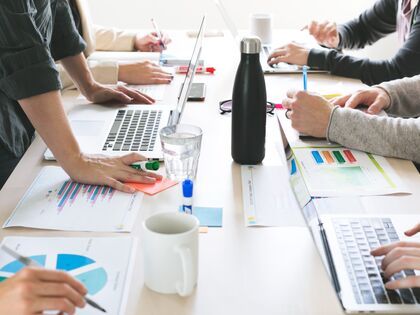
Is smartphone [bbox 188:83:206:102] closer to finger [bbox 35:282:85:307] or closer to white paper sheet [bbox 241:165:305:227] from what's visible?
white paper sheet [bbox 241:165:305:227]

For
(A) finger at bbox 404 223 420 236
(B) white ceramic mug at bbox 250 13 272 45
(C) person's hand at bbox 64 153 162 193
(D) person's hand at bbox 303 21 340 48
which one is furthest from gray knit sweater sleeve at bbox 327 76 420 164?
(D) person's hand at bbox 303 21 340 48

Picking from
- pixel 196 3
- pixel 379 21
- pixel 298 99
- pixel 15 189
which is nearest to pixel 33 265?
pixel 15 189

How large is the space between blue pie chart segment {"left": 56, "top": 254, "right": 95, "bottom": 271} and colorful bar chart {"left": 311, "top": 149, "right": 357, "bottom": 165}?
0.60 meters

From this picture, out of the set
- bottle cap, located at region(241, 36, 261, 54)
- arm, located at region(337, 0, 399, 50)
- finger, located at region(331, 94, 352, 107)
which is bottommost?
arm, located at region(337, 0, 399, 50)

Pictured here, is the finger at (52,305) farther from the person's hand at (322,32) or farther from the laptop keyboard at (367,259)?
the person's hand at (322,32)

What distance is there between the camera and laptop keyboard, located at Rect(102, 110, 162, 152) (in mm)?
1373

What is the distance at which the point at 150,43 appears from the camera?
7.50 feet

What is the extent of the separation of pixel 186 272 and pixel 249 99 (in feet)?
1.73

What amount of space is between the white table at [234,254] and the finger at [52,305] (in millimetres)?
96

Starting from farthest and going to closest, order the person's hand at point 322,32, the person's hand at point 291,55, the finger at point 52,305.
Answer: the person's hand at point 322,32 → the person's hand at point 291,55 → the finger at point 52,305

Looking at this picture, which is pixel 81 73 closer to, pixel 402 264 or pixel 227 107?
pixel 227 107

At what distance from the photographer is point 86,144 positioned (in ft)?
4.54

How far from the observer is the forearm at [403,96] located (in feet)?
5.24

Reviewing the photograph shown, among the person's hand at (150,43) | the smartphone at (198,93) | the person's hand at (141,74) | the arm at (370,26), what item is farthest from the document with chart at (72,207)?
the arm at (370,26)
